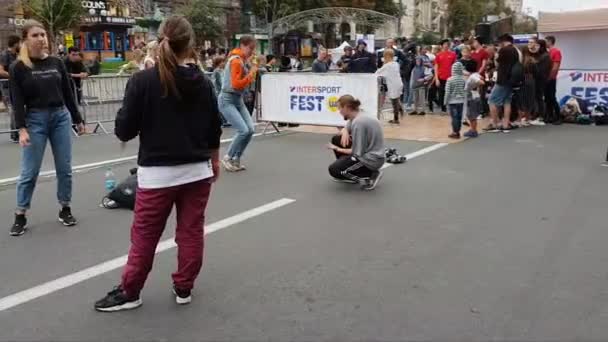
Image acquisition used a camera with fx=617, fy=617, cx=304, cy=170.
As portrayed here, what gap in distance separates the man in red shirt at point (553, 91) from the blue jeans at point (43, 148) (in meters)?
10.5

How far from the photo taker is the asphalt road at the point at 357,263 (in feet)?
11.8

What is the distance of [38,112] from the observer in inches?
215

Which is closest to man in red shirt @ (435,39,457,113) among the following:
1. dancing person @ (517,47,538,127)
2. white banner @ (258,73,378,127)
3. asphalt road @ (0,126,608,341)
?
dancing person @ (517,47,538,127)

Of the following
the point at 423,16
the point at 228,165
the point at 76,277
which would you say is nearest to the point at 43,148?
the point at 76,277

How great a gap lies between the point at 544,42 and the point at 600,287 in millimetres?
10008

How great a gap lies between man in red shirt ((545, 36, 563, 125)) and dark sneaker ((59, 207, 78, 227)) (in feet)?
34.5

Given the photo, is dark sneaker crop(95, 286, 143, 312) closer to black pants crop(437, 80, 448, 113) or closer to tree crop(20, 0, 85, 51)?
black pants crop(437, 80, 448, 113)

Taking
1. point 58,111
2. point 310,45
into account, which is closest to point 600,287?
point 58,111

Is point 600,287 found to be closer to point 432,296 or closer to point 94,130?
point 432,296

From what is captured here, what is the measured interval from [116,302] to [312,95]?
834 cm

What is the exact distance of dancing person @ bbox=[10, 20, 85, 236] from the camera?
536 centimetres

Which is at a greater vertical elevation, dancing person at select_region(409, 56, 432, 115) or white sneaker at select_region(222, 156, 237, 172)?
dancing person at select_region(409, 56, 432, 115)

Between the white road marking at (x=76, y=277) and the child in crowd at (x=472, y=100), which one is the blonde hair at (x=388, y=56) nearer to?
the child in crowd at (x=472, y=100)

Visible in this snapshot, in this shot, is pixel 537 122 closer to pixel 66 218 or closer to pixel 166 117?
pixel 66 218
